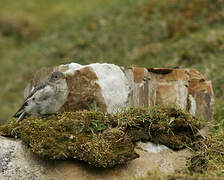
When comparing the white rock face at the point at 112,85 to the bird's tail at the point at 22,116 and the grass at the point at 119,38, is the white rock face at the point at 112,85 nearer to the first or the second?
the bird's tail at the point at 22,116

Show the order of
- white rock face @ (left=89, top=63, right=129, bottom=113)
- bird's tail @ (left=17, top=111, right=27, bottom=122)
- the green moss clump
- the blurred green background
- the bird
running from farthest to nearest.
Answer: the blurred green background → white rock face @ (left=89, top=63, right=129, bottom=113) → bird's tail @ (left=17, top=111, right=27, bottom=122) → the bird → the green moss clump

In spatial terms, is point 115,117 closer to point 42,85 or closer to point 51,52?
point 42,85

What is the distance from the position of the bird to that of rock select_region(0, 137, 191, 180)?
2.34ft

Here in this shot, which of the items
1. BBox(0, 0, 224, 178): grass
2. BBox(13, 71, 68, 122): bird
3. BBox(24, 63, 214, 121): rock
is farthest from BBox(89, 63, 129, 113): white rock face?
BBox(0, 0, 224, 178): grass

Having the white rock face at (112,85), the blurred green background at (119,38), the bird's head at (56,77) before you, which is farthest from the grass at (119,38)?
A: the bird's head at (56,77)

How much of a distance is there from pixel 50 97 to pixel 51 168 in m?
1.12

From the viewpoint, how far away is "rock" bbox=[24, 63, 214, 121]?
6.21 metres

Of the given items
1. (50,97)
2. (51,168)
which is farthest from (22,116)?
(51,168)

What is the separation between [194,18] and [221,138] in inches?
414

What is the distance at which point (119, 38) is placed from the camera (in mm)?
16266

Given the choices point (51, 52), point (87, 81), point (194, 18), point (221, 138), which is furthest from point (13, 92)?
point (221, 138)

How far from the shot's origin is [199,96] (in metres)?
6.96

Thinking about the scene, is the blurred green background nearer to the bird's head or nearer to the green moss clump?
the green moss clump

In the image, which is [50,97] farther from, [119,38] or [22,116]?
[119,38]
